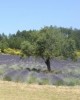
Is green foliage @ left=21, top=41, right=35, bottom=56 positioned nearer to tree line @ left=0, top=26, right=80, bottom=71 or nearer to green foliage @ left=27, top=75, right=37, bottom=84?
tree line @ left=0, top=26, right=80, bottom=71

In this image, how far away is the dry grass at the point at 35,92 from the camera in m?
20.5

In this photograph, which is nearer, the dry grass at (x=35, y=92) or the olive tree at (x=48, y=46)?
the dry grass at (x=35, y=92)

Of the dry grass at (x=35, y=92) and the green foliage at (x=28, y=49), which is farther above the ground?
the green foliage at (x=28, y=49)

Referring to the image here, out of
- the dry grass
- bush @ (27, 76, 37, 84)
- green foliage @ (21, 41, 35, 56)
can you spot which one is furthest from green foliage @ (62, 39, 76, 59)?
the dry grass

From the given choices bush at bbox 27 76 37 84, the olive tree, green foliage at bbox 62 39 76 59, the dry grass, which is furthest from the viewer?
green foliage at bbox 62 39 76 59

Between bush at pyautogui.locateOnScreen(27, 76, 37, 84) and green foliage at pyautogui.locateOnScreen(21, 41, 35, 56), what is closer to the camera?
bush at pyautogui.locateOnScreen(27, 76, 37, 84)

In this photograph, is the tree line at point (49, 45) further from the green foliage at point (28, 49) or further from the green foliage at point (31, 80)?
the green foliage at point (31, 80)

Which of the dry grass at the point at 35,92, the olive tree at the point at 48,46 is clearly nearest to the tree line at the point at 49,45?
the olive tree at the point at 48,46

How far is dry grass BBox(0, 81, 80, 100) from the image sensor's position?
2048 cm

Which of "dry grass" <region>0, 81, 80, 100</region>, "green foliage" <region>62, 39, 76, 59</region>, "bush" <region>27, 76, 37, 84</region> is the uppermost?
"green foliage" <region>62, 39, 76, 59</region>

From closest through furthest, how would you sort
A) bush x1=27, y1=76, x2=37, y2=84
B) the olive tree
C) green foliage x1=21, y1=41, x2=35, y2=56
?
bush x1=27, y1=76, x2=37, y2=84 → the olive tree → green foliage x1=21, y1=41, x2=35, y2=56

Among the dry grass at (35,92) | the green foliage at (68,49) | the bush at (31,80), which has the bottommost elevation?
the dry grass at (35,92)

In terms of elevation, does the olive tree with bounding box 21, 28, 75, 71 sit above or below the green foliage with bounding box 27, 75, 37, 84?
above

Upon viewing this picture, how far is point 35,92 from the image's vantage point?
2242 centimetres
